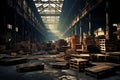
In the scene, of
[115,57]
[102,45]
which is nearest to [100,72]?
[115,57]

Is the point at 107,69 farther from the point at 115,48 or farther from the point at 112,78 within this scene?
the point at 115,48

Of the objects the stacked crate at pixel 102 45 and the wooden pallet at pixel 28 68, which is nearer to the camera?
the wooden pallet at pixel 28 68

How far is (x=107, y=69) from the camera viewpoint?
19.9ft

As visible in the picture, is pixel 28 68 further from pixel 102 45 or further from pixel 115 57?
pixel 102 45

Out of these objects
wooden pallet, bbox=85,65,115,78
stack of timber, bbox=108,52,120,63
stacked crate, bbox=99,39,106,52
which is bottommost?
wooden pallet, bbox=85,65,115,78

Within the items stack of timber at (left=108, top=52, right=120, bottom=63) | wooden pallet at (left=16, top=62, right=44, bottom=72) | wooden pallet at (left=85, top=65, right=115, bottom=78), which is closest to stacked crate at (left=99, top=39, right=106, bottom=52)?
stack of timber at (left=108, top=52, right=120, bottom=63)

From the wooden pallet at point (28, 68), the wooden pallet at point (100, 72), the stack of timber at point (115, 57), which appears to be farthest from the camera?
the stack of timber at point (115, 57)

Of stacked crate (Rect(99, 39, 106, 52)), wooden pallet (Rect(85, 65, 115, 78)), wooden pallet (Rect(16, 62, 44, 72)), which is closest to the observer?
wooden pallet (Rect(85, 65, 115, 78))

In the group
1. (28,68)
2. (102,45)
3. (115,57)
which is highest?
(102,45)

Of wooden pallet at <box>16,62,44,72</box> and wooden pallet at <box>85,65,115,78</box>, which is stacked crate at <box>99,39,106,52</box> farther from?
wooden pallet at <box>16,62,44,72</box>

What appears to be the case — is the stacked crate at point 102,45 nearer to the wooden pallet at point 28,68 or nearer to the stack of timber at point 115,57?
the stack of timber at point 115,57

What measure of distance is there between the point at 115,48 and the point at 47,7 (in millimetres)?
33414

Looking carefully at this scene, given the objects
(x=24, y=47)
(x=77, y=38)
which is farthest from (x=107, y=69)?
(x=24, y=47)

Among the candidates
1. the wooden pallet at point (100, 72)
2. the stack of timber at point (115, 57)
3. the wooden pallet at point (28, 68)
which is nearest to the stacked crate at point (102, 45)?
the stack of timber at point (115, 57)
